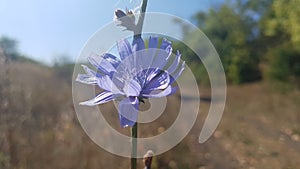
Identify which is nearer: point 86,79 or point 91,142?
point 86,79

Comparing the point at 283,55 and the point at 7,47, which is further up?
the point at 283,55

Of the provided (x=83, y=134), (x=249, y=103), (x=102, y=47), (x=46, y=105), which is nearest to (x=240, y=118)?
(x=249, y=103)

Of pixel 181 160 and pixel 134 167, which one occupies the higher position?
pixel 134 167

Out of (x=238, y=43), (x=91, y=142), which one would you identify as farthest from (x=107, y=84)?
(x=238, y=43)

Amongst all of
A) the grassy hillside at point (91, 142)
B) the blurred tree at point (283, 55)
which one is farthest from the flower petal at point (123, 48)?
the blurred tree at point (283, 55)

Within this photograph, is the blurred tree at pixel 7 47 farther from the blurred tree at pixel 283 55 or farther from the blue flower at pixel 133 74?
the blurred tree at pixel 283 55

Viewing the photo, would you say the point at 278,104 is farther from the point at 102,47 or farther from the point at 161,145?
the point at 102,47

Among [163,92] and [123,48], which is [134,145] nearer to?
[163,92]

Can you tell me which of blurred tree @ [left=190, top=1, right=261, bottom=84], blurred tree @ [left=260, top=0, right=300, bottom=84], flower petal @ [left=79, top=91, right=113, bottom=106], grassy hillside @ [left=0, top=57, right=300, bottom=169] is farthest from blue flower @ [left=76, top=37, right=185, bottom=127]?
blurred tree @ [left=190, top=1, right=261, bottom=84]
